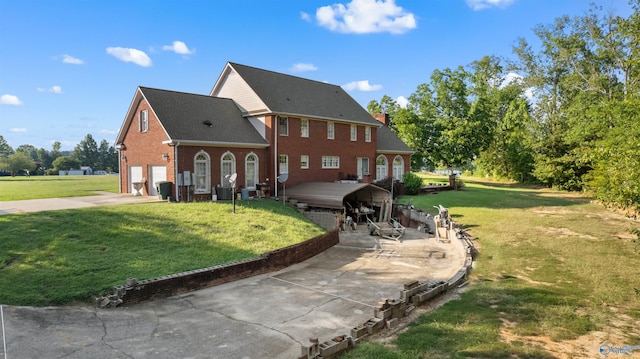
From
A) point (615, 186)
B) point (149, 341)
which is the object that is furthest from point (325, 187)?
point (149, 341)

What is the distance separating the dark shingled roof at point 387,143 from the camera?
35.9 meters

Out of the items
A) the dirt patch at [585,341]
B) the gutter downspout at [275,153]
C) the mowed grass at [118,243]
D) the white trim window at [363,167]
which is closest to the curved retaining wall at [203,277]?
the mowed grass at [118,243]

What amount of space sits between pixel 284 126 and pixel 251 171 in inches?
158

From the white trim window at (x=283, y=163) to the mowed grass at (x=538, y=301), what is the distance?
12776 millimetres

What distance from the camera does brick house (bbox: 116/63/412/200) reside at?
22141 millimetres

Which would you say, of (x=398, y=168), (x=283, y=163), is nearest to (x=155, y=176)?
(x=283, y=163)

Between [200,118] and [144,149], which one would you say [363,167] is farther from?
[144,149]

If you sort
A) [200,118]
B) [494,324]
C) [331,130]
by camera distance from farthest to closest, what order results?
[331,130] < [200,118] < [494,324]

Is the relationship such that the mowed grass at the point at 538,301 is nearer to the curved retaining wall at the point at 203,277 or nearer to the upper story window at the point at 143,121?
the curved retaining wall at the point at 203,277

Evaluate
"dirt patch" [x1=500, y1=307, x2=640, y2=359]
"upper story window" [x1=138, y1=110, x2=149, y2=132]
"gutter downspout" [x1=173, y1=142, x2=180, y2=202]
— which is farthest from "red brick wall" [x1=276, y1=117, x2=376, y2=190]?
"dirt patch" [x1=500, y1=307, x2=640, y2=359]

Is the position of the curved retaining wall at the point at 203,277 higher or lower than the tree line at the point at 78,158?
lower

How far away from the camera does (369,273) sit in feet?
43.5

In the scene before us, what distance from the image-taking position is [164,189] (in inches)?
824

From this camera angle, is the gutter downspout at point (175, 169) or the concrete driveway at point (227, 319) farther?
the gutter downspout at point (175, 169)
